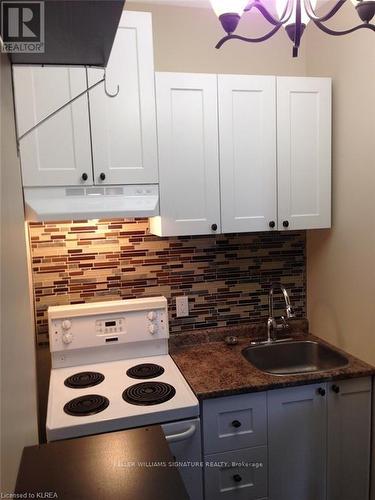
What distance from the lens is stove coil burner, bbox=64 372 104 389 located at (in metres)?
1.79

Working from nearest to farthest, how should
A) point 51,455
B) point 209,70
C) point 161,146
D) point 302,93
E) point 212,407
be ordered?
point 51,455 < point 212,407 < point 161,146 < point 302,93 < point 209,70

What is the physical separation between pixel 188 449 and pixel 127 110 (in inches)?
58.7

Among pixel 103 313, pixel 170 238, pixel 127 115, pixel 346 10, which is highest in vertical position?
pixel 346 10

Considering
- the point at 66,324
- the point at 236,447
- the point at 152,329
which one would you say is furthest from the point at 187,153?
the point at 236,447

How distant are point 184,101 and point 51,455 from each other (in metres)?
1.53

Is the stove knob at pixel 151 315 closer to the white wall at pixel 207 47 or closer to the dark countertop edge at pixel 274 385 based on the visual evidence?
the dark countertop edge at pixel 274 385

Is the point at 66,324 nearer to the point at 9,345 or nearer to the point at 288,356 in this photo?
the point at 9,345

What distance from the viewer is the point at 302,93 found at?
1.99m

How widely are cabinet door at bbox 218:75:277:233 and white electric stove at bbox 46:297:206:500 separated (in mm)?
644

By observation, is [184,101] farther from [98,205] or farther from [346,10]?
[346,10]

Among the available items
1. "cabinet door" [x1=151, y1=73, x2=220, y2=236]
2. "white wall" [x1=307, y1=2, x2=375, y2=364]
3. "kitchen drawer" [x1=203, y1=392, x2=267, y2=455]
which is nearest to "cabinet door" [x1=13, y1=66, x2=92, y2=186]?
"cabinet door" [x1=151, y1=73, x2=220, y2=236]

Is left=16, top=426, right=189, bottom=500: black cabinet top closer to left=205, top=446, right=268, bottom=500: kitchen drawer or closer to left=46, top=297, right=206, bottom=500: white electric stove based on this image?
left=46, top=297, right=206, bottom=500: white electric stove

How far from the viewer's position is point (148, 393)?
65.6 inches

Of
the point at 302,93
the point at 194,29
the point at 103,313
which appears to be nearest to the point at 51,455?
the point at 103,313
